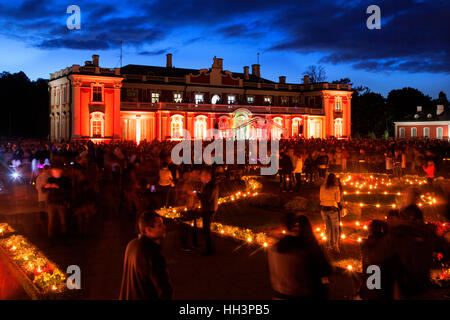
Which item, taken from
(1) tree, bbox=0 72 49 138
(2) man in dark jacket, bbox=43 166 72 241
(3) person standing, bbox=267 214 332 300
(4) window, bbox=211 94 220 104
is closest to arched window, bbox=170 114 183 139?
(4) window, bbox=211 94 220 104

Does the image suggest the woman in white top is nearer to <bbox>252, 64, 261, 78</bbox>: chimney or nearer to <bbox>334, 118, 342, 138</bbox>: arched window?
<bbox>334, 118, 342, 138</bbox>: arched window

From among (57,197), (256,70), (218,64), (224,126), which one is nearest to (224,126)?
(224,126)

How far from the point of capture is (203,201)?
835 cm

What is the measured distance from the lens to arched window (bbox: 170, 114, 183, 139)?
5034cm

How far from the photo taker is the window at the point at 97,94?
4594cm

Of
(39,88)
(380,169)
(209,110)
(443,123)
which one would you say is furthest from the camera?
(39,88)

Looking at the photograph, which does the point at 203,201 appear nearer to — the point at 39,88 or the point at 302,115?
the point at 302,115

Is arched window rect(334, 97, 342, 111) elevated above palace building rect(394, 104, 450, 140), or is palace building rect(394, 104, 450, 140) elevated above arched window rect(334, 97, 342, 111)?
arched window rect(334, 97, 342, 111)

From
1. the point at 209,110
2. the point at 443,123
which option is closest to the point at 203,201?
the point at 209,110

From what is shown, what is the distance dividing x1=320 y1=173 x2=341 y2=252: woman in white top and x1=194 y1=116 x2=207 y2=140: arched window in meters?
44.1

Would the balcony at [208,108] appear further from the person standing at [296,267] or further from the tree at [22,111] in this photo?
the person standing at [296,267]

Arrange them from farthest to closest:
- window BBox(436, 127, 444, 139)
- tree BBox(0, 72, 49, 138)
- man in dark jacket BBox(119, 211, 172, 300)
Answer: tree BBox(0, 72, 49, 138) → window BBox(436, 127, 444, 139) → man in dark jacket BBox(119, 211, 172, 300)

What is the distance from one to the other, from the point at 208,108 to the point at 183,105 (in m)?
3.33

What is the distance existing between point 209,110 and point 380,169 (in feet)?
99.4
